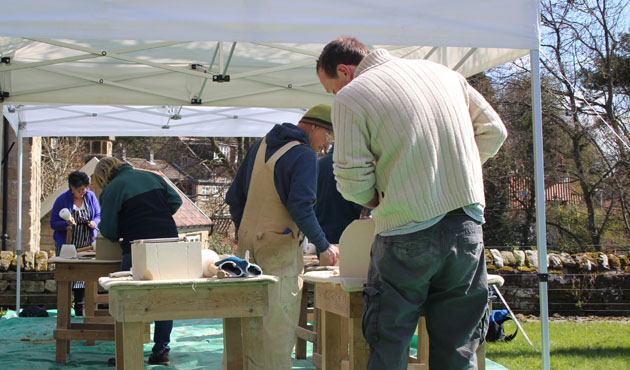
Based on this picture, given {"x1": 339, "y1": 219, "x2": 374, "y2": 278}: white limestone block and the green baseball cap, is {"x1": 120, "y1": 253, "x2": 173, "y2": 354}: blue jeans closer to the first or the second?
the green baseball cap

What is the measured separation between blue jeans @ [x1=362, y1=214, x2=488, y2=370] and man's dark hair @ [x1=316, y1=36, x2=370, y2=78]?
678 millimetres

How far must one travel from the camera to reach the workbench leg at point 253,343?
3.01 meters

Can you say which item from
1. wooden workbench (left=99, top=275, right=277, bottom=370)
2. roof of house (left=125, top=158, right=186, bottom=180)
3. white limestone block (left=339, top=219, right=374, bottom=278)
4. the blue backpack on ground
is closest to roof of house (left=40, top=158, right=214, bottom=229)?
the blue backpack on ground

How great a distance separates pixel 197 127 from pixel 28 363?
408cm

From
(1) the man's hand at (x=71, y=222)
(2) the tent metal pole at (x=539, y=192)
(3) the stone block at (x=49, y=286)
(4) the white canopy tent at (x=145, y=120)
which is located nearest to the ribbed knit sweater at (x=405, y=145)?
(2) the tent metal pole at (x=539, y=192)

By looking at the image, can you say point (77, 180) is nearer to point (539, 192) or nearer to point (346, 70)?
point (539, 192)

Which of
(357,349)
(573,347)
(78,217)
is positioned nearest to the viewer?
(357,349)

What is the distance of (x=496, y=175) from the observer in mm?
15609

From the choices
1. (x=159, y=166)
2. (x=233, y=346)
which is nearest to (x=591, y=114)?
(x=233, y=346)

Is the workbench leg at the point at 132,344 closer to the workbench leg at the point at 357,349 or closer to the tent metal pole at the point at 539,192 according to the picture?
the workbench leg at the point at 357,349

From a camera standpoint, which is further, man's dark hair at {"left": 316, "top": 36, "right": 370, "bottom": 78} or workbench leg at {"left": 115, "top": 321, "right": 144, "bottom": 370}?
workbench leg at {"left": 115, "top": 321, "right": 144, "bottom": 370}

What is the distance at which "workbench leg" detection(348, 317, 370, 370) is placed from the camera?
2.67m

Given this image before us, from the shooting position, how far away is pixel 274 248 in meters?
3.60

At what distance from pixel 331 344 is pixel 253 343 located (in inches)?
13.9
